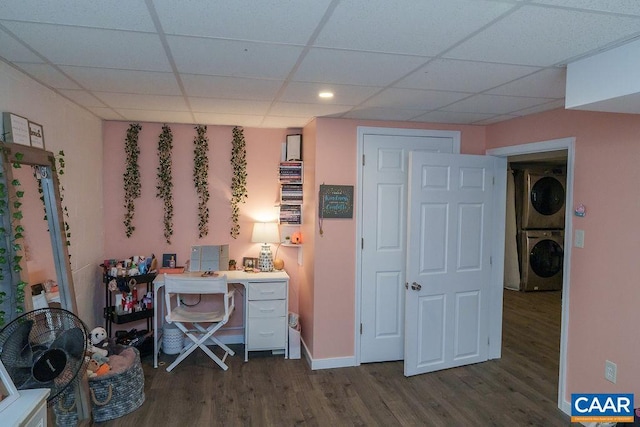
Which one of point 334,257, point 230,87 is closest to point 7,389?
point 230,87

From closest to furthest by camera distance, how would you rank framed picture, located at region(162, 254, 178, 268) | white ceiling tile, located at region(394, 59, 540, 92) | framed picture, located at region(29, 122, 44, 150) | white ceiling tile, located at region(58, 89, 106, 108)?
white ceiling tile, located at region(394, 59, 540, 92), framed picture, located at region(29, 122, 44, 150), white ceiling tile, located at region(58, 89, 106, 108), framed picture, located at region(162, 254, 178, 268)

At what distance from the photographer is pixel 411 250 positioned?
3381 mm

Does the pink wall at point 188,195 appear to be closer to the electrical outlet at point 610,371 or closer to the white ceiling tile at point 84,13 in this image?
the white ceiling tile at point 84,13

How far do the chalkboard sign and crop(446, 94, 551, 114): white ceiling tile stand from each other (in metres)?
1.09

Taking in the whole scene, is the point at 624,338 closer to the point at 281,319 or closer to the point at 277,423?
the point at 277,423

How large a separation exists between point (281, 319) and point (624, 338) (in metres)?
2.61

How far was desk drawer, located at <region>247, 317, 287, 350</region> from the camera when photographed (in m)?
3.72

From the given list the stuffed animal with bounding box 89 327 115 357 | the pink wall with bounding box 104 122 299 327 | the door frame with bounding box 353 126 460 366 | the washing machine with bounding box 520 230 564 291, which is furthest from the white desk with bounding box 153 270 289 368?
the washing machine with bounding box 520 230 564 291

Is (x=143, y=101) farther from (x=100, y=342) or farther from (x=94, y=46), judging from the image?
(x=100, y=342)

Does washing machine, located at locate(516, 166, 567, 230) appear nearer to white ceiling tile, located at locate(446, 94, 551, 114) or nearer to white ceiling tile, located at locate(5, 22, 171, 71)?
white ceiling tile, located at locate(446, 94, 551, 114)

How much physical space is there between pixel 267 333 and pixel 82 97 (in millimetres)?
2481

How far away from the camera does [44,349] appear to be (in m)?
1.91

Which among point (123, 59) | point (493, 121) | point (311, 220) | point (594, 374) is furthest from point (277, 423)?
point (493, 121)

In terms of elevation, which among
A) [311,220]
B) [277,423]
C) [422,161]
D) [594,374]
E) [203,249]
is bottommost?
[277,423]
